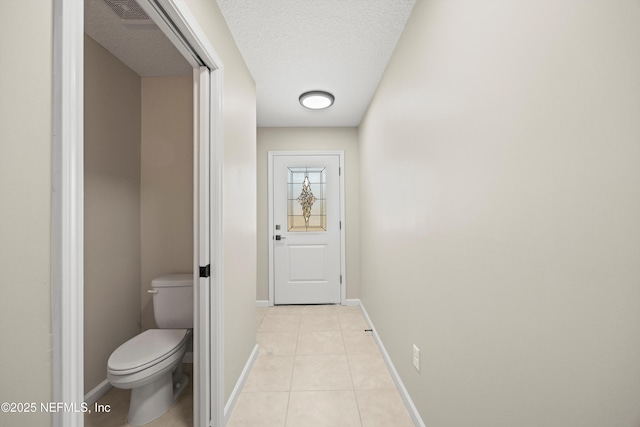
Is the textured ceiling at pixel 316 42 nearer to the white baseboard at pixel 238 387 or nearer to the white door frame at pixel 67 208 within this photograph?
the white door frame at pixel 67 208

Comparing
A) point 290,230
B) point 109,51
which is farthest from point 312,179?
point 109,51

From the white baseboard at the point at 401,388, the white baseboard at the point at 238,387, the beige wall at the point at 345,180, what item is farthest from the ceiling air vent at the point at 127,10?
the white baseboard at the point at 401,388

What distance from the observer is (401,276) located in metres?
1.86

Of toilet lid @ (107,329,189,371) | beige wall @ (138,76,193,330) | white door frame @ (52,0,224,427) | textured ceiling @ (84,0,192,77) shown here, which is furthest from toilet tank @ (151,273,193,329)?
textured ceiling @ (84,0,192,77)

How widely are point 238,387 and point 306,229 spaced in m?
2.14

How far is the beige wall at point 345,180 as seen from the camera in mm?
3662

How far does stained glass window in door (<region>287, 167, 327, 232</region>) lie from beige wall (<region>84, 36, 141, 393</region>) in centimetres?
182

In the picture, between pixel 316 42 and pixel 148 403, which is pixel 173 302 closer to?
pixel 148 403

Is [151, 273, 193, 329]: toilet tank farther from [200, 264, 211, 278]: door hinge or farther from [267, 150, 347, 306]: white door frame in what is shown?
[267, 150, 347, 306]: white door frame

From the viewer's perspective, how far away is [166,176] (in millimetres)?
2350

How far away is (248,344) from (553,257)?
2.10m

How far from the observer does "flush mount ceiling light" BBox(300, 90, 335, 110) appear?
2.65 m

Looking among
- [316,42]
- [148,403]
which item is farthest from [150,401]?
[316,42]

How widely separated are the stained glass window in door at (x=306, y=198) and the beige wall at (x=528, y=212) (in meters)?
2.23
